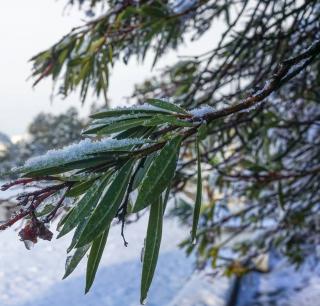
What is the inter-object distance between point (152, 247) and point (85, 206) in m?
0.11

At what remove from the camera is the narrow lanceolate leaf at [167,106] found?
634 millimetres

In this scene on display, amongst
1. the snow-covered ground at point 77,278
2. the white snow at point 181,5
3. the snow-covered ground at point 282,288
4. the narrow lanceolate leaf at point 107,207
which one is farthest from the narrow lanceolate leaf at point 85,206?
the snow-covered ground at point 77,278

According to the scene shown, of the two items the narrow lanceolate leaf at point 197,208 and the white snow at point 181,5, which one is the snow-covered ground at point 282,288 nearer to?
the white snow at point 181,5

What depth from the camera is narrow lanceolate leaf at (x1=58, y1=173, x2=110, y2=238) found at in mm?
564

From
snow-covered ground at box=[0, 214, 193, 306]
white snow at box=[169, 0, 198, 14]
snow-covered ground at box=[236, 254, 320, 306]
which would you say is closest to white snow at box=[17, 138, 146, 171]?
white snow at box=[169, 0, 198, 14]

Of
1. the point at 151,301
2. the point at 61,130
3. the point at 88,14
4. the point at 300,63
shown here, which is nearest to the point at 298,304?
the point at 151,301

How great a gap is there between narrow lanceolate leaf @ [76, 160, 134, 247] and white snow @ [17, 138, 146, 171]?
0.03 metres

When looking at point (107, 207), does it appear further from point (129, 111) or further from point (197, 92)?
point (197, 92)

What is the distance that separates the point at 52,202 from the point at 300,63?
1.42ft

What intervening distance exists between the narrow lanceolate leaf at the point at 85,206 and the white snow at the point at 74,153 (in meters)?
0.05

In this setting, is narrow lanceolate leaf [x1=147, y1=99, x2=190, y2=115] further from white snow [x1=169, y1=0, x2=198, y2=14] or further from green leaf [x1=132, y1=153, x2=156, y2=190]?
white snow [x1=169, y1=0, x2=198, y2=14]

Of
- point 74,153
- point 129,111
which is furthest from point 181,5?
point 74,153

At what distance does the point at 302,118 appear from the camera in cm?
363

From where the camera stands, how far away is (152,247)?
61cm
